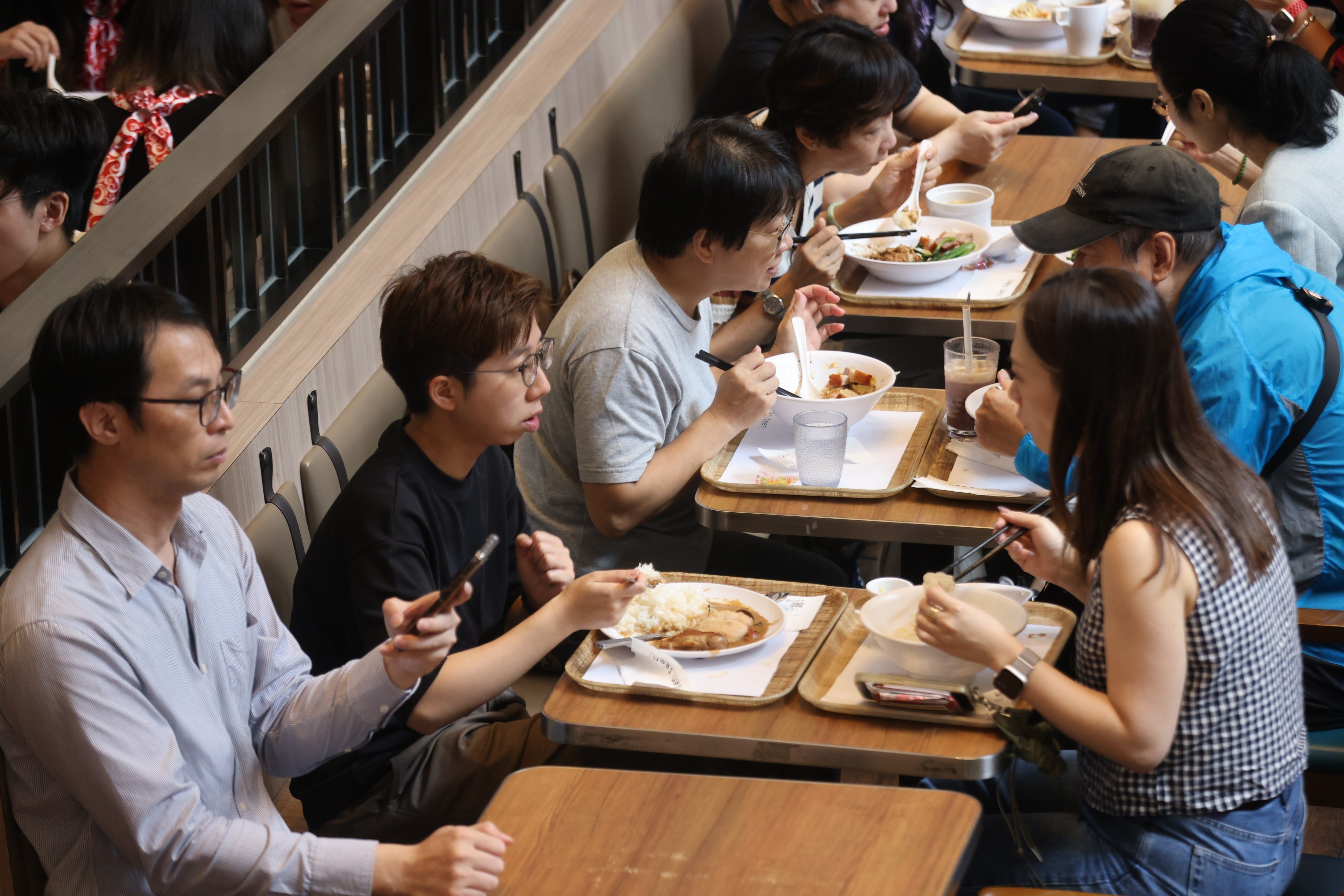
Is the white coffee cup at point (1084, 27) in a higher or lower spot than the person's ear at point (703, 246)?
higher

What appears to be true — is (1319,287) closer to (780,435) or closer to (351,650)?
(780,435)

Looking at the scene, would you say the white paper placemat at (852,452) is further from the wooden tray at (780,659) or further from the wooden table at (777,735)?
the wooden table at (777,735)

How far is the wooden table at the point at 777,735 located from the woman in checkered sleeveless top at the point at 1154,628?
0.38ft

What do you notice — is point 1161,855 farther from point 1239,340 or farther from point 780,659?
point 1239,340

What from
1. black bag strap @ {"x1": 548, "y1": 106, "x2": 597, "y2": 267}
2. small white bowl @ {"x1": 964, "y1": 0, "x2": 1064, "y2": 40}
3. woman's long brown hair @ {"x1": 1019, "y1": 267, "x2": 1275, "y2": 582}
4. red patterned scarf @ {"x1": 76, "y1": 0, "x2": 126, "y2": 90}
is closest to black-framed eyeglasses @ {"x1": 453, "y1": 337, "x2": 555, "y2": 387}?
woman's long brown hair @ {"x1": 1019, "y1": 267, "x2": 1275, "y2": 582}

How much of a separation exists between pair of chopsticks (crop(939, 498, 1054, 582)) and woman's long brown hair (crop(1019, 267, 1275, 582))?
0.20 m

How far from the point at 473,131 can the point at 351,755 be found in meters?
1.96

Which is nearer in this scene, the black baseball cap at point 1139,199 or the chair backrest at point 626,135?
the black baseball cap at point 1139,199

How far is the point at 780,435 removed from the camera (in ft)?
8.68

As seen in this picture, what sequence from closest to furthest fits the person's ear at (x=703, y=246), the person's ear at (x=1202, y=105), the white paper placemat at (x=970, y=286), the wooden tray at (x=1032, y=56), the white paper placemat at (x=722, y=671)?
the white paper placemat at (x=722, y=671) < the person's ear at (x=703, y=246) < the person's ear at (x=1202, y=105) < the white paper placemat at (x=970, y=286) < the wooden tray at (x=1032, y=56)

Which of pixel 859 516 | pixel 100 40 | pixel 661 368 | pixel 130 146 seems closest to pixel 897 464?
pixel 859 516

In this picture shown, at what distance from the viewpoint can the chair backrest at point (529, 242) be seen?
3.12m

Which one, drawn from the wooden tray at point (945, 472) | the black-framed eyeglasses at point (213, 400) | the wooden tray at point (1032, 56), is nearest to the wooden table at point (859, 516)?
the wooden tray at point (945, 472)

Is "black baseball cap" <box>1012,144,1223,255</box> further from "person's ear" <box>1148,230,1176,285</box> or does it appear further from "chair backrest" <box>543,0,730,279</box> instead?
"chair backrest" <box>543,0,730,279</box>
